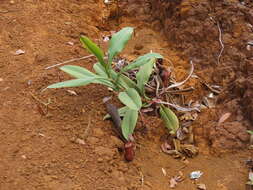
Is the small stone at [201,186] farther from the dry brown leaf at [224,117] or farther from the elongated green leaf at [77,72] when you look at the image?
the elongated green leaf at [77,72]

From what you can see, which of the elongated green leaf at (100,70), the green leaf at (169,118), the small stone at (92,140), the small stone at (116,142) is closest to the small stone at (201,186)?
the green leaf at (169,118)

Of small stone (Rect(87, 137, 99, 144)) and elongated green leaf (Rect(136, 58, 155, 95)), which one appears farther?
elongated green leaf (Rect(136, 58, 155, 95))

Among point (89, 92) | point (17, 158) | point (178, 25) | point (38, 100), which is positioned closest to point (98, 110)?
point (89, 92)

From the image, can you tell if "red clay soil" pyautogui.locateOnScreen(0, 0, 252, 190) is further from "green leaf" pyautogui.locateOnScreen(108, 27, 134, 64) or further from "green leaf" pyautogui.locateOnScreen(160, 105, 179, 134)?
"green leaf" pyautogui.locateOnScreen(108, 27, 134, 64)

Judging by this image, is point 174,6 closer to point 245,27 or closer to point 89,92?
point 245,27

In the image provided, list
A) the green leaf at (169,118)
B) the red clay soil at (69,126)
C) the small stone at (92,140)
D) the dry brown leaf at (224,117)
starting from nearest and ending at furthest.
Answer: the red clay soil at (69,126) < the small stone at (92,140) < the green leaf at (169,118) < the dry brown leaf at (224,117)

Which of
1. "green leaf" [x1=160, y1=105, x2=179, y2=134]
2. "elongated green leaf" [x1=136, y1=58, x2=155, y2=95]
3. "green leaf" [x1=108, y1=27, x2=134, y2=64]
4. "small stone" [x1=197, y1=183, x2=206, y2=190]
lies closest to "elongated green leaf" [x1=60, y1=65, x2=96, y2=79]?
"green leaf" [x1=108, y1=27, x2=134, y2=64]

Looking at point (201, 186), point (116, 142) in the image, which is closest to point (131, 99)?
point (116, 142)
